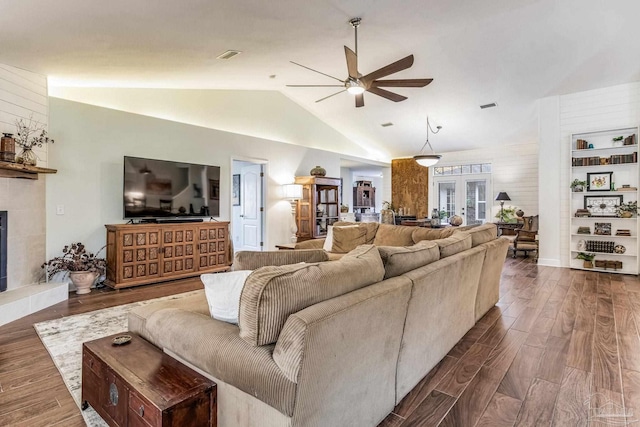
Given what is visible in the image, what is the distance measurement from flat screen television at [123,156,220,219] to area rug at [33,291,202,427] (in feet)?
5.25

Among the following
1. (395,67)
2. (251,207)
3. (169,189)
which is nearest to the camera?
(395,67)

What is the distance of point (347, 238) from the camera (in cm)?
474

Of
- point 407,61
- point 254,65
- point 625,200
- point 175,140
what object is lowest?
point 625,200

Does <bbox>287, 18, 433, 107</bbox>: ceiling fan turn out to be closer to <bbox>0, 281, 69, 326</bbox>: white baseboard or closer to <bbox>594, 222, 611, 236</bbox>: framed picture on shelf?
<bbox>0, 281, 69, 326</bbox>: white baseboard

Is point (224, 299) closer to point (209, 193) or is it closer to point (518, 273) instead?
point (209, 193)

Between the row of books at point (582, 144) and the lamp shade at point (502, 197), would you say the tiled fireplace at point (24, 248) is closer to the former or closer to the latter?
the row of books at point (582, 144)

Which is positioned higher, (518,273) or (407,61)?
(407,61)

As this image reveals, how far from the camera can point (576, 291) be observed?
14.5ft

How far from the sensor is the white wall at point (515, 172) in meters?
8.22

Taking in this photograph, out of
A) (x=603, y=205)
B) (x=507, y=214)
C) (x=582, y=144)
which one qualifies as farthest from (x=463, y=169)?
(x=603, y=205)

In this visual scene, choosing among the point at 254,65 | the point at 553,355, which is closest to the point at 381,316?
the point at 553,355

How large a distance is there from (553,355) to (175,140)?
5450mm

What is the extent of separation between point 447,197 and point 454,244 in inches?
294

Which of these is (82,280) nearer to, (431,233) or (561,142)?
(431,233)
